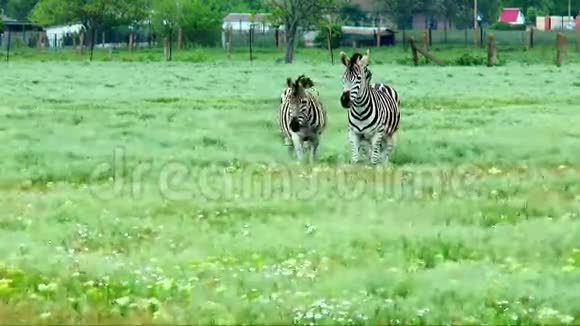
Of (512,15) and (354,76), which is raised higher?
(512,15)

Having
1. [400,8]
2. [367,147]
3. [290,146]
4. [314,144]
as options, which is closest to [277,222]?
[367,147]

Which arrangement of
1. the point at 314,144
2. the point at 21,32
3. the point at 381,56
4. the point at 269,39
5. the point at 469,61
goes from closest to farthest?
the point at 314,144 → the point at 469,61 → the point at 381,56 → the point at 269,39 → the point at 21,32

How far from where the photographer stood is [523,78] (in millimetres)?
42781

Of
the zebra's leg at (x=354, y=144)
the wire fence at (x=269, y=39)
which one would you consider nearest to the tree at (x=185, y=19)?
the wire fence at (x=269, y=39)

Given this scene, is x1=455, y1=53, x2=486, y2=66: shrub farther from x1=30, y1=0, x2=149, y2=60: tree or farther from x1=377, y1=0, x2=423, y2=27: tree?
x1=377, y1=0, x2=423, y2=27: tree

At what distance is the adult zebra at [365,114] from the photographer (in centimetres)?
1878

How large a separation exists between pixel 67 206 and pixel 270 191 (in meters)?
2.76

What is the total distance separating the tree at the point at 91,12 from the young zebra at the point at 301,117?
64.0 meters

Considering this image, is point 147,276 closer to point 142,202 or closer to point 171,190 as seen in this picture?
point 142,202

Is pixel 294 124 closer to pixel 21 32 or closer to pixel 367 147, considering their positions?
pixel 367 147

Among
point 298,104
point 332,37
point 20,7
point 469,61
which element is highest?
point 20,7

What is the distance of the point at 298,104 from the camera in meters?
19.3

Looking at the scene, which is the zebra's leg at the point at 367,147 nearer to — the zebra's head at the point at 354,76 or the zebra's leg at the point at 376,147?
the zebra's leg at the point at 376,147

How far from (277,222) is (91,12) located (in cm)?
7479
